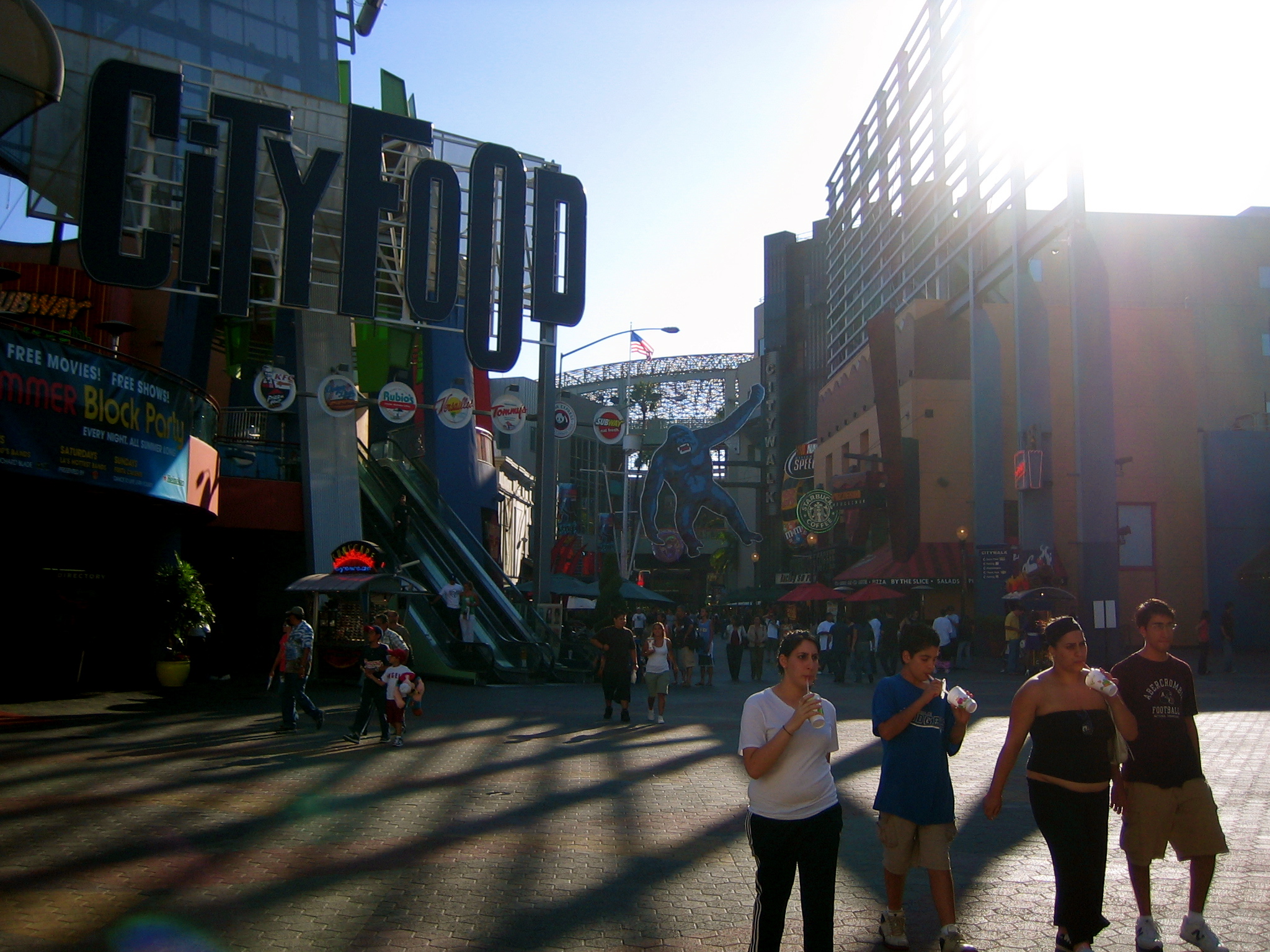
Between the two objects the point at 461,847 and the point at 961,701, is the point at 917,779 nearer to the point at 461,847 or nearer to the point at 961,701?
the point at 961,701

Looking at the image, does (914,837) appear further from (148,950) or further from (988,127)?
(988,127)

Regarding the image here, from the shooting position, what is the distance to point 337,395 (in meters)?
26.3

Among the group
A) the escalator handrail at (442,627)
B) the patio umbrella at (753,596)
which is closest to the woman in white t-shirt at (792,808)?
the escalator handrail at (442,627)

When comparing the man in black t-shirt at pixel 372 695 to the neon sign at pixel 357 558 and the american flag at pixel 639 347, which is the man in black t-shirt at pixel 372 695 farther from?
the american flag at pixel 639 347

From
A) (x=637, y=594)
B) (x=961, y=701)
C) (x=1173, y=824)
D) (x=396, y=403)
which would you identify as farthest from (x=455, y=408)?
(x=1173, y=824)

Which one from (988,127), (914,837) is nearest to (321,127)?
(988,127)

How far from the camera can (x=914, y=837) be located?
5.53 meters

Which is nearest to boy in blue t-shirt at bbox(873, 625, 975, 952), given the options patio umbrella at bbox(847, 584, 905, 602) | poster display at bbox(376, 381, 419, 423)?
poster display at bbox(376, 381, 419, 423)

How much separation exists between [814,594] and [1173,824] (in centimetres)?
2813

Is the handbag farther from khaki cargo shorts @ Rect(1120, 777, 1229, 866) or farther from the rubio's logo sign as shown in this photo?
the rubio's logo sign

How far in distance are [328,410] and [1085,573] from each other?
61.4 ft

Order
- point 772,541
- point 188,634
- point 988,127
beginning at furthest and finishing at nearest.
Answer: point 772,541 < point 988,127 < point 188,634

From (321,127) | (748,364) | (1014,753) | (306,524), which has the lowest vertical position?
(1014,753)

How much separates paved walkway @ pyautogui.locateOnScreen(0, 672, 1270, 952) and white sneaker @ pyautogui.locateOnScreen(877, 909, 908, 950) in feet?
0.75
